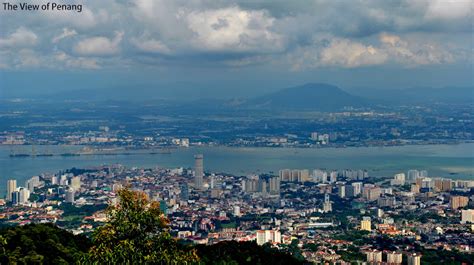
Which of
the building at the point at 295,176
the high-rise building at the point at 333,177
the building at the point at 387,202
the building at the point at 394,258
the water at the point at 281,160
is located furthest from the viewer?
Result: the water at the point at 281,160

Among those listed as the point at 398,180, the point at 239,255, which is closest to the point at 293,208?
the point at 398,180

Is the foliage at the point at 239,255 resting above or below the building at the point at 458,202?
above

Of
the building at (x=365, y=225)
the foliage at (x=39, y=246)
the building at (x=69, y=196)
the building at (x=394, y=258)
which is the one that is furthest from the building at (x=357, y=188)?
the foliage at (x=39, y=246)

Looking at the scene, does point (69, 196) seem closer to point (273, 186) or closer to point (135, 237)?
point (273, 186)

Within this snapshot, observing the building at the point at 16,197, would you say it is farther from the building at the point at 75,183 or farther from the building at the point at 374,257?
the building at the point at 374,257

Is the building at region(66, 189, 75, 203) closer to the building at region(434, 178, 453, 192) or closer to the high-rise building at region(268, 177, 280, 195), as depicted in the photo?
the high-rise building at region(268, 177, 280, 195)

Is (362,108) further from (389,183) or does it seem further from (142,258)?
(142,258)

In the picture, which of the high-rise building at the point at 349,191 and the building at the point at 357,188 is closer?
the high-rise building at the point at 349,191

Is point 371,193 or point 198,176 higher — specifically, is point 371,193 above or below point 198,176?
below
